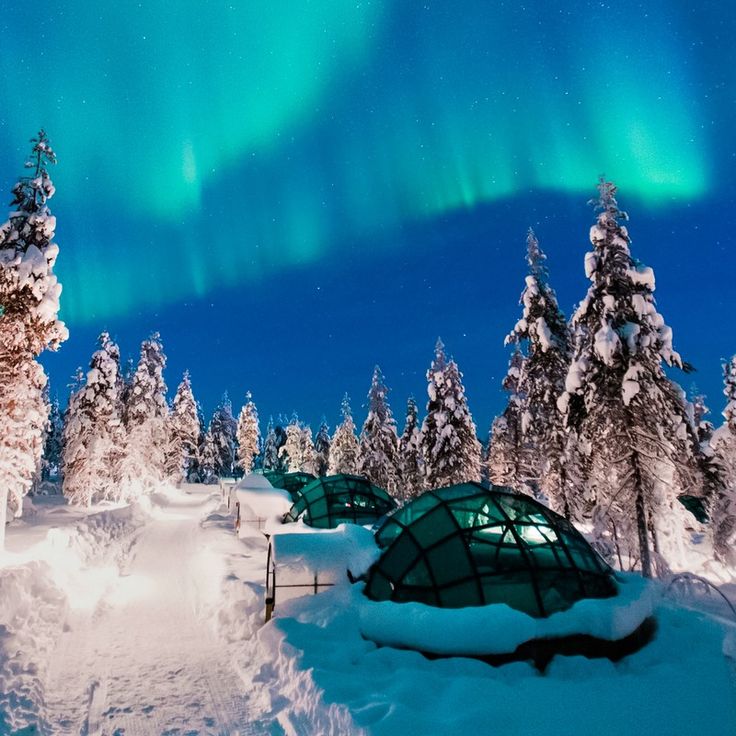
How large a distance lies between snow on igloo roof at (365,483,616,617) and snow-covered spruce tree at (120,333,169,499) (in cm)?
3154

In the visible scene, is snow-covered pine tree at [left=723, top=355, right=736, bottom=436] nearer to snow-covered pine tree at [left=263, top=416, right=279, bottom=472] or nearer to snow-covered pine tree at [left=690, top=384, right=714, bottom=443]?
snow-covered pine tree at [left=690, top=384, right=714, bottom=443]

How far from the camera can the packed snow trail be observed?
23.3 feet

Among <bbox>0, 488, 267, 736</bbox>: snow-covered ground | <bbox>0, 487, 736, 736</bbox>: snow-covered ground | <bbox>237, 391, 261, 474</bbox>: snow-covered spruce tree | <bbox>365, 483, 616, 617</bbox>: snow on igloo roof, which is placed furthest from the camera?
<bbox>237, 391, 261, 474</bbox>: snow-covered spruce tree

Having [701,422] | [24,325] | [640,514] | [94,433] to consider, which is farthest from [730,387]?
[94,433]

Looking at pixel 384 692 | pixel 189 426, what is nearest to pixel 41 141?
pixel 384 692

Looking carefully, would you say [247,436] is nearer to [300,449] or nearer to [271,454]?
[300,449]

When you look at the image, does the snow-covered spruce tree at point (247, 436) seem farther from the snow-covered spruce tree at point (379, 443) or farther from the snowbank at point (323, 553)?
the snowbank at point (323, 553)

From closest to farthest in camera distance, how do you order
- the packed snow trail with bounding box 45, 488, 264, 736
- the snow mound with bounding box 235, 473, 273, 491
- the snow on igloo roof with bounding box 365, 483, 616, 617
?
1. the packed snow trail with bounding box 45, 488, 264, 736
2. the snow on igloo roof with bounding box 365, 483, 616, 617
3. the snow mound with bounding box 235, 473, 273, 491

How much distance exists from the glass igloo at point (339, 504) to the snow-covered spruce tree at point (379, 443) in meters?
16.5

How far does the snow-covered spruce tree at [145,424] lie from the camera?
38812 millimetres

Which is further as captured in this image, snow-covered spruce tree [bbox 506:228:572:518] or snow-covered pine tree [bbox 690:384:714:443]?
snow-covered pine tree [bbox 690:384:714:443]

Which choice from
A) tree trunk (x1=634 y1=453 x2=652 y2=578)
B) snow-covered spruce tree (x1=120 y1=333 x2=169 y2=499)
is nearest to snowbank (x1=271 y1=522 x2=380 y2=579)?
tree trunk (x1=634 y1=453 x2=652 y2=578)

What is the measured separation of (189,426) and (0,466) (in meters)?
43.3

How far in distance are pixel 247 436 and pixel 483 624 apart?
66.8 m
